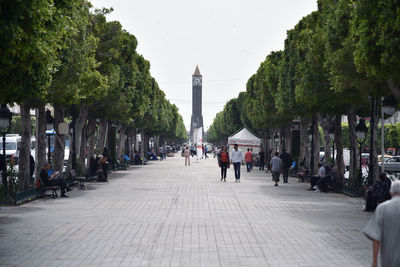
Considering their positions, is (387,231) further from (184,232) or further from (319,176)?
(319,176)

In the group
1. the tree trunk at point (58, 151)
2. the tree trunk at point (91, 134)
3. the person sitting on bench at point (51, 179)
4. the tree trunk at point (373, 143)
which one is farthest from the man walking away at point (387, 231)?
the tree trunk at point (91, 134)

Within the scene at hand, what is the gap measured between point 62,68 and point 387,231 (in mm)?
13790

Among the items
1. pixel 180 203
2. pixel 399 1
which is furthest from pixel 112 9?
pixel 399 1

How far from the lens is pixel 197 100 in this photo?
178 metres

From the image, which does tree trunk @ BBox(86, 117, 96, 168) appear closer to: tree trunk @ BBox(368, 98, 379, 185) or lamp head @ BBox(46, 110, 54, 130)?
lamp head @ BBox(46, 110, 54, 130)

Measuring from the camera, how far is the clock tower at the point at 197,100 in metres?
176

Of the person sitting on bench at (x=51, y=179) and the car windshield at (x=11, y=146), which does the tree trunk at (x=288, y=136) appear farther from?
the person sitting on bench at (x=51, y=179)

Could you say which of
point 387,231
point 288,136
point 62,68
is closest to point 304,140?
point 288,136

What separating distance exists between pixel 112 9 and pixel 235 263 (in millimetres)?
22046

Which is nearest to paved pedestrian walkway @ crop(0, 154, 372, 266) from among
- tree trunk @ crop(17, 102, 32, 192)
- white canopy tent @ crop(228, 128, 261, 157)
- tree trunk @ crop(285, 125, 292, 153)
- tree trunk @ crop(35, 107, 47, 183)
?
tree trunk @ crop(17, 102, 32, 192)

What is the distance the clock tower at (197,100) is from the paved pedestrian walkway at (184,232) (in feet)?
511

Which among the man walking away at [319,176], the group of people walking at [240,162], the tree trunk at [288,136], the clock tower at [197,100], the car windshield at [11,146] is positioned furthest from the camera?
the clock tower at [197,100]

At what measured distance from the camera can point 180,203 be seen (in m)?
18.1

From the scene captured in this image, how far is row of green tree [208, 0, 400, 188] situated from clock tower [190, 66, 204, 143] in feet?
422
